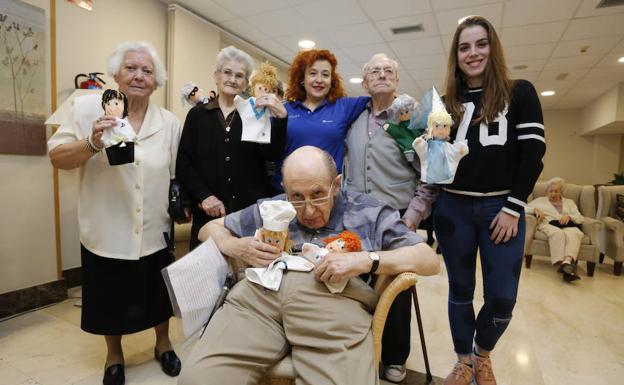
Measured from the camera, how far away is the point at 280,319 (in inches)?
47.4

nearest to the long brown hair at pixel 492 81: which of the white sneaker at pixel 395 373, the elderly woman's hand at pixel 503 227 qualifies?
the elderly woman's hand at pixel 503 227

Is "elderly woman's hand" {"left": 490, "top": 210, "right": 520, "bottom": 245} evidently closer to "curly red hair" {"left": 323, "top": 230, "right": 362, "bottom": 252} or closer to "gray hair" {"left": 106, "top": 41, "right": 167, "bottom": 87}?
"curly red hair" {"left": 323, "top": 230, "right": 362, "bottom": 252}

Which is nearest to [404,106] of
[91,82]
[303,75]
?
[303,75]

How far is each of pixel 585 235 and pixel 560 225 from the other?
0.27 m

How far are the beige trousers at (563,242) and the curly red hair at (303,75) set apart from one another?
3476 mm

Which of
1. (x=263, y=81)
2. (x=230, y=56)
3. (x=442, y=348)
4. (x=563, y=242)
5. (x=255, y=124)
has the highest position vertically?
(x=230, y=56)

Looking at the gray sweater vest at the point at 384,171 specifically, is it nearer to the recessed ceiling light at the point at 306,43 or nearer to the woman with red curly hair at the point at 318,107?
the woman with red curly hair at the point at 318,107

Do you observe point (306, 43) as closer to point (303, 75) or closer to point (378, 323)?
point (303, 75)

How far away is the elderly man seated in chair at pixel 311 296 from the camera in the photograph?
1.06 meters

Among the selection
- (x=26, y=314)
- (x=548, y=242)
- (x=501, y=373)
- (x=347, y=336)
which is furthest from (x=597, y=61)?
(x=26, y=314)

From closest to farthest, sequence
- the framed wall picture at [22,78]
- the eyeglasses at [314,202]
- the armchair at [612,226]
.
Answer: the eyeglasses at [314,202] → the framed wall picture at [22,78] → the armchair at [612,226]

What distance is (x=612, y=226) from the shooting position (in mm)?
4215

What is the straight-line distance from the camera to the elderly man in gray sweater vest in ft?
5.49

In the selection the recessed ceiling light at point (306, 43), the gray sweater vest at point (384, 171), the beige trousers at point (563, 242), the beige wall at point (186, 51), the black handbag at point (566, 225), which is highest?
the recessed ceiling light at point (306, 43)
